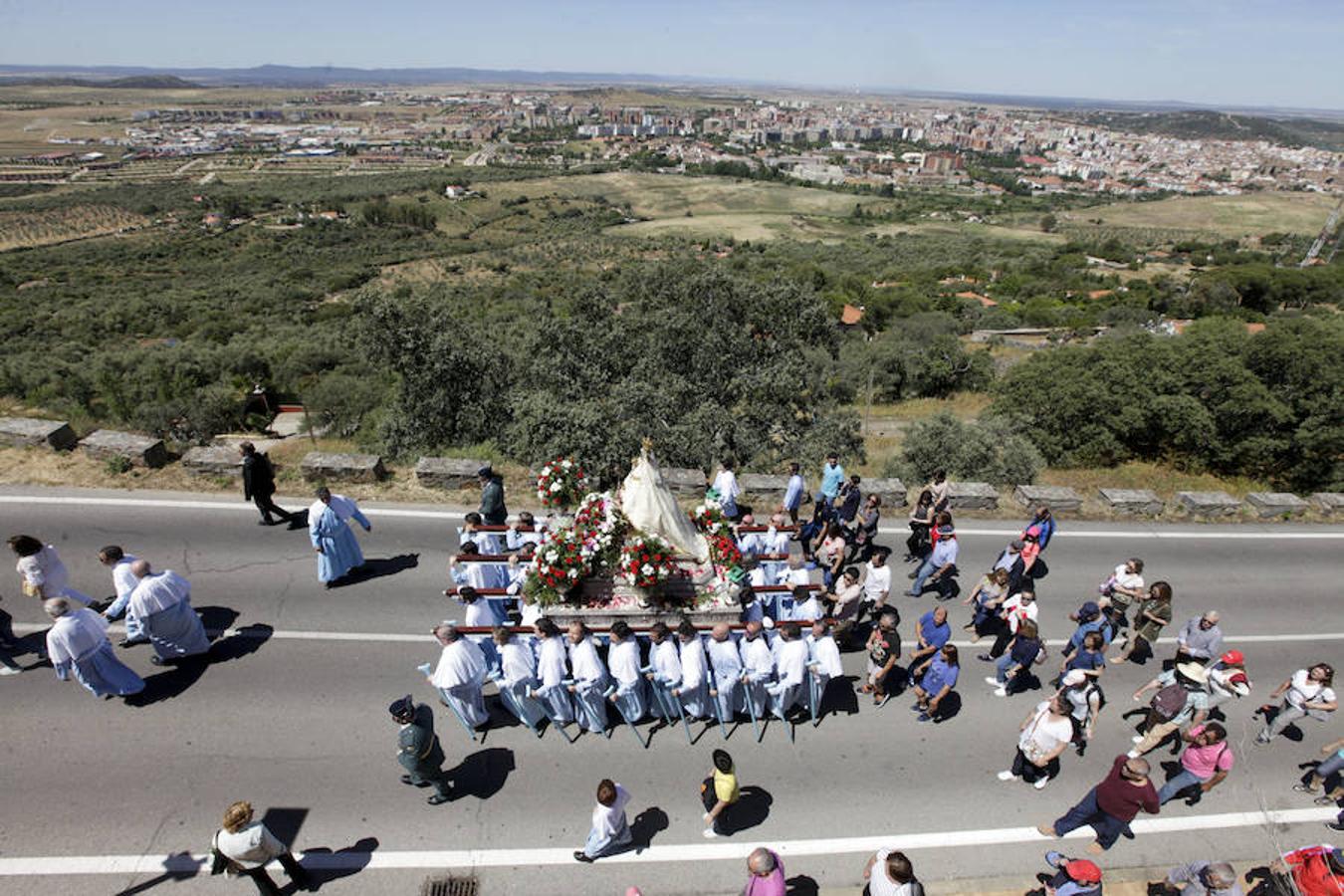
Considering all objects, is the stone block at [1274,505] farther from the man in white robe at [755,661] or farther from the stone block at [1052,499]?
the man in white robe at [755,661]

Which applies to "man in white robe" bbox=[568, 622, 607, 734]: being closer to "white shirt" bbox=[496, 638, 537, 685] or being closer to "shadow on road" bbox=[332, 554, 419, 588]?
"white shirt" bbox=[496, 638, 537, 685]

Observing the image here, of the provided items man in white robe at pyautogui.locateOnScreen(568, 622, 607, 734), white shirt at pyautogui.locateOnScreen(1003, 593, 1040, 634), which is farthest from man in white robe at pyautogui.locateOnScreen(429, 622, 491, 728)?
white shirt at pyautogui.locateOnScreen(1003, 593, 1040, 634)

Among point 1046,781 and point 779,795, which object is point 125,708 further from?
point 1046,781

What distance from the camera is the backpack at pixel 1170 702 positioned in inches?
310

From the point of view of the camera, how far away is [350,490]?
12.5 m

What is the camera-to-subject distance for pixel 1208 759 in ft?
23.5

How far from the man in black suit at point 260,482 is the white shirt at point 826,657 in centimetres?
875

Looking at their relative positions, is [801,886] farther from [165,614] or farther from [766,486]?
[165,614]

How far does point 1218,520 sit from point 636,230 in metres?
99.3

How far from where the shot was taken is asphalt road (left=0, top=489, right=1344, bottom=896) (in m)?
6.52

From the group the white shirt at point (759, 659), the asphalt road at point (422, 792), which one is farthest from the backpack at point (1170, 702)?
the white shirt at point (759, 659)

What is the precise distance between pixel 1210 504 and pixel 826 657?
11.1 m

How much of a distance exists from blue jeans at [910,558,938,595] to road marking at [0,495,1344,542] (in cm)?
184

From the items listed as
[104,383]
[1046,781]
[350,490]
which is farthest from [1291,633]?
[104,383]
